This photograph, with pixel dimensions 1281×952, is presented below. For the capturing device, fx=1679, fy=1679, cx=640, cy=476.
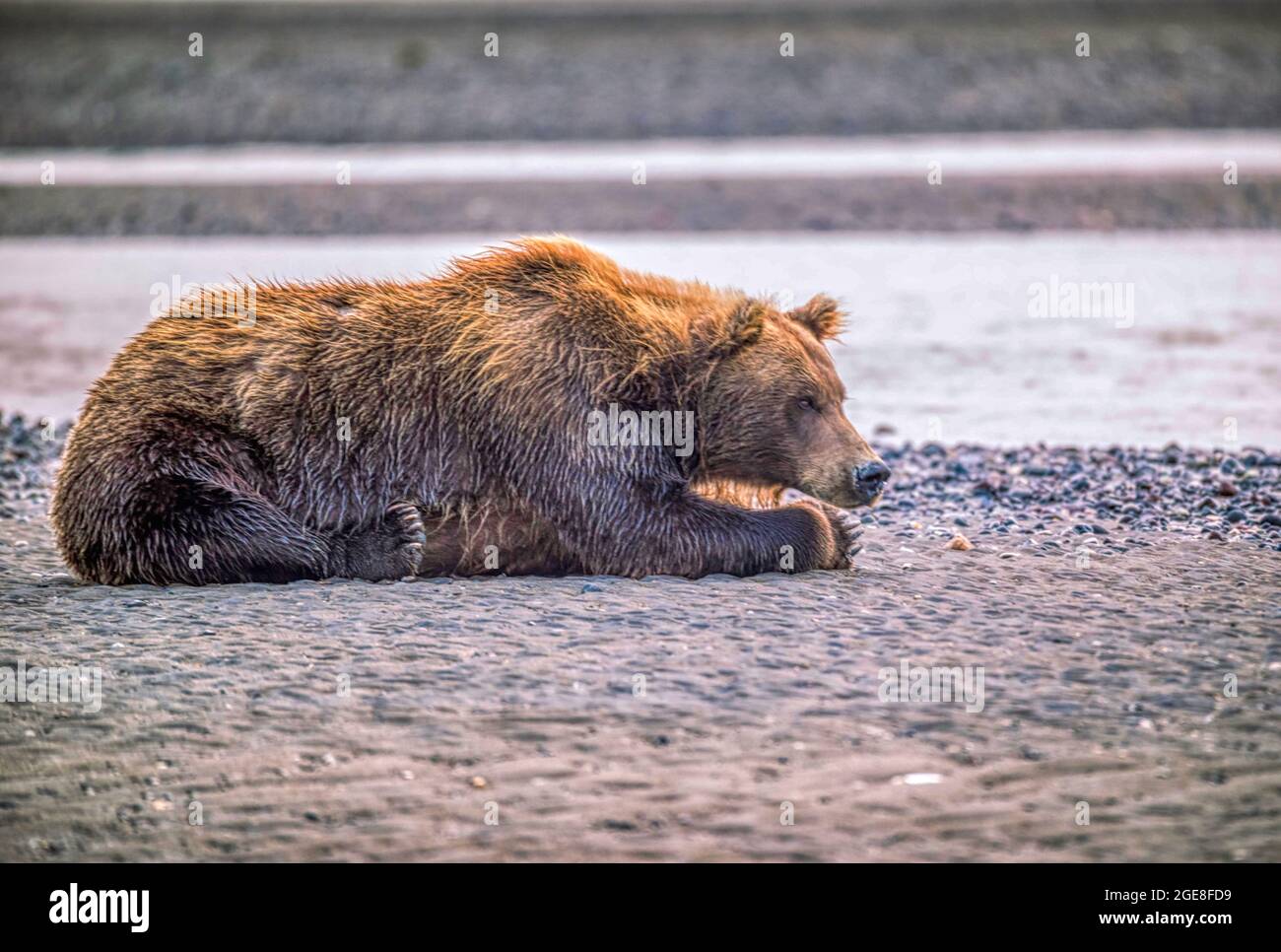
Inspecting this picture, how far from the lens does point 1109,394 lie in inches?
487

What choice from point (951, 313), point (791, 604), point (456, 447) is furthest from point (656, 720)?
point (951, 313)

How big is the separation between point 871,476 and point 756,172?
1967cm

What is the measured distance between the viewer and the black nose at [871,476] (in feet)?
22.7

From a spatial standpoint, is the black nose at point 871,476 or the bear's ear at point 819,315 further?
the bear's ear at point 819,315

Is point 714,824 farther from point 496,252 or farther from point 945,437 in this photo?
point 945,437

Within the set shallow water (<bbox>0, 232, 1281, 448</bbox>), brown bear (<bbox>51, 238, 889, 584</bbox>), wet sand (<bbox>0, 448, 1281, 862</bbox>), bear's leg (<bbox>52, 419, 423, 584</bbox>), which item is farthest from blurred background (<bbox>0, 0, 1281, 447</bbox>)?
wet sand (<bbox>0, 448, 1281, 862</bbox>)

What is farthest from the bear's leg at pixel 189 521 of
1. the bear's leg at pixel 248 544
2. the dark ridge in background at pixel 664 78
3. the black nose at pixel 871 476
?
the dark ridge in background at pixel 664 78

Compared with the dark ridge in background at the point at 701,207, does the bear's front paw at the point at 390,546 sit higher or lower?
lower

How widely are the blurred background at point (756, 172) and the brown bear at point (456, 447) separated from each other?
0.70m

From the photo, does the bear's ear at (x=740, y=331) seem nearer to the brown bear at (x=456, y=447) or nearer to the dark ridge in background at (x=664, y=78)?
the brown bear at (x=456, y=447)

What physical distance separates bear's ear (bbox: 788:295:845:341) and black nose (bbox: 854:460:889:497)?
867 millimetres

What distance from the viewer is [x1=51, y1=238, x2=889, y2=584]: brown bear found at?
6.92 meters

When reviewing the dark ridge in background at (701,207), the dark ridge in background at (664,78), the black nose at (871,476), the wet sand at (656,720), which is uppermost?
the dark ridge in background at (664,78)

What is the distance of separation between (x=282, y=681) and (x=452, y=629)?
2.52 ft
